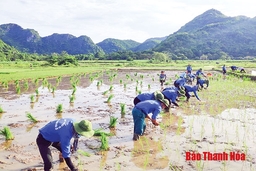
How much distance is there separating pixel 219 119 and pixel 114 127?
334 centimetres

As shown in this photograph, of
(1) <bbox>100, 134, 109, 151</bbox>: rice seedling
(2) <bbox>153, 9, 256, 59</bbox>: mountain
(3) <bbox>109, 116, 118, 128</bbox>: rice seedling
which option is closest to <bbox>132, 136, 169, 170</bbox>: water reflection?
(1) <bbox>100, 134, 109, 151</bbox>: rice seedling

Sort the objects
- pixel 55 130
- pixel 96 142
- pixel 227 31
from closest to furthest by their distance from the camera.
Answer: pixel 55 130
pixel 96 142
pixel 227 31

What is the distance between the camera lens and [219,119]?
320 inches

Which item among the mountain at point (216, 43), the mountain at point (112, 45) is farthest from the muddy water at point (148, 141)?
the mountain at point (112, 45)

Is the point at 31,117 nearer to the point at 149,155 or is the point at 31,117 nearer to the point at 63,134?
the point at 149,155

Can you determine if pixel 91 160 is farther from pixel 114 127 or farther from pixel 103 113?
pixel 103 113

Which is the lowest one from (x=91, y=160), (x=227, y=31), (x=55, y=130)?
(x=91, y=160)

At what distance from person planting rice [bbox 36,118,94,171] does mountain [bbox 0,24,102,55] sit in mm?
138103

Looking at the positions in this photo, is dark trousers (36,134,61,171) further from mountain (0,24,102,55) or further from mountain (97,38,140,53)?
mountain (97,38,140,53)

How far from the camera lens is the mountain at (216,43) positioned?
9675 centimetres

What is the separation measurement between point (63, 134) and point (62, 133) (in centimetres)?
2

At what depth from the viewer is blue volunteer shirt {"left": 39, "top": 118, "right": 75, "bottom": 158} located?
3795 mm

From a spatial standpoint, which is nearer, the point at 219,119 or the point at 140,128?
the point at 140,128

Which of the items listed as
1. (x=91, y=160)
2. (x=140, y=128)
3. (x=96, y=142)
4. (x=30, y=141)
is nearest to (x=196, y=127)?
(x=140, y=128)
